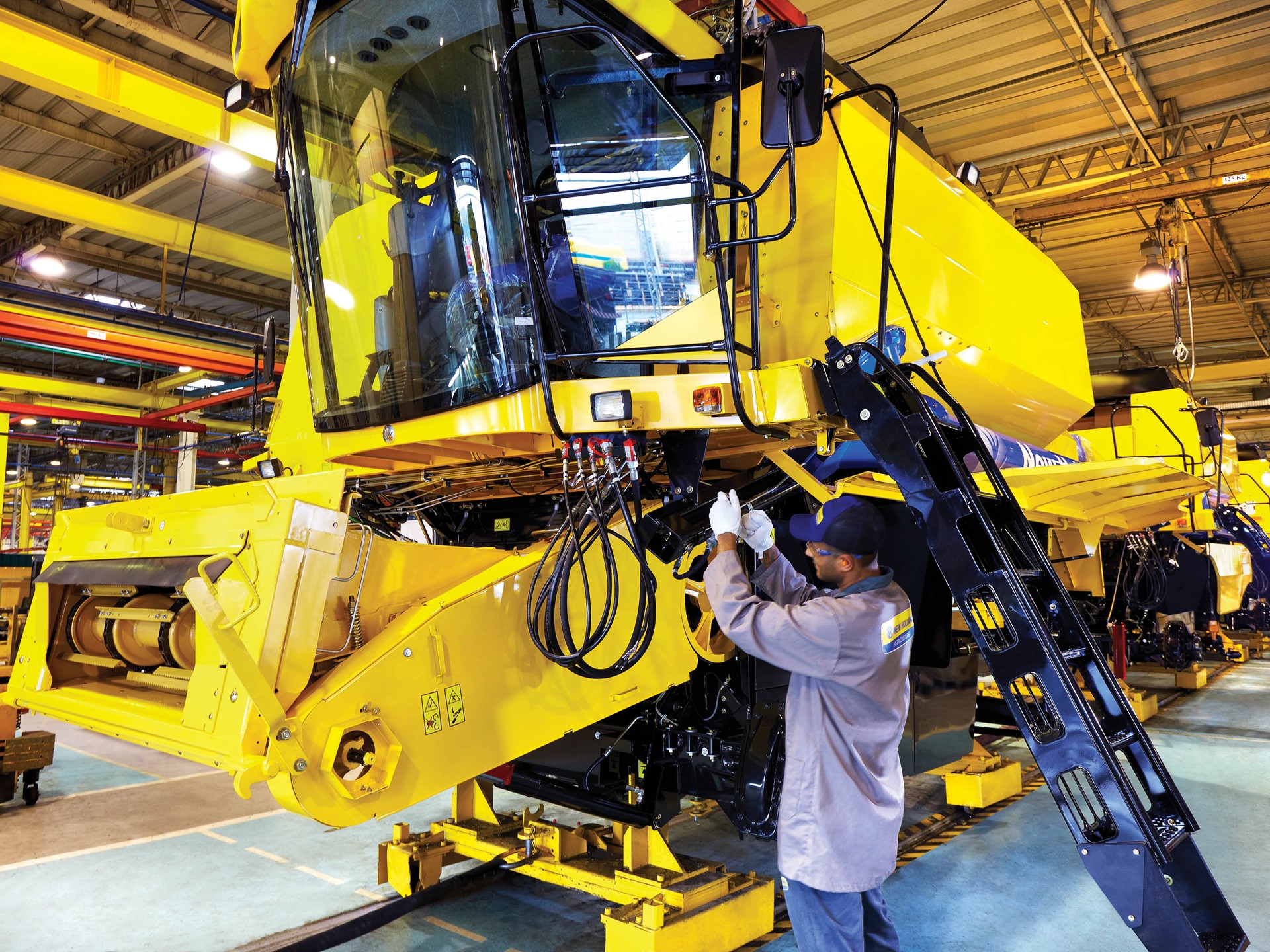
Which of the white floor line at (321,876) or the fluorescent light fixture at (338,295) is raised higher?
the fluorescent light fixture at (338,295)

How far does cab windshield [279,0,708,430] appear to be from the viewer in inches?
103

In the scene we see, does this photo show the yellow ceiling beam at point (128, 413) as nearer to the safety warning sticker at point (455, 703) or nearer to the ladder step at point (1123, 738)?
the safety warning sticker at point (455, 703)

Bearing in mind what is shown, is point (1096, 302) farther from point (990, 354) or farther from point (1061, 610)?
point (1061, 610)

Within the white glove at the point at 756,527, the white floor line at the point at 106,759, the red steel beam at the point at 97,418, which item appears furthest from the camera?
the red steel beam at the point at 97,418

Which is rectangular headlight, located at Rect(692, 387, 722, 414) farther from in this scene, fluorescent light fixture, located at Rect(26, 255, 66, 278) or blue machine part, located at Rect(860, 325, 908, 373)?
fluorescent light fixture, located at Rect(26, 255, 66, 278)

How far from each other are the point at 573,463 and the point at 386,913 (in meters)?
1.82

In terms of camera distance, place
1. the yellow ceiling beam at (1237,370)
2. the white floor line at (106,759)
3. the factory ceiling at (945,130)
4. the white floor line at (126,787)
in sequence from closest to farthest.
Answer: the white floor line at (126,787)
the white floor line at (106,759)
the factory ceiling at (945,130)
the yellow ceiling beam at (1237,370)

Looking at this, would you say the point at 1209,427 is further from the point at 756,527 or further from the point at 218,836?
the point at 218,836

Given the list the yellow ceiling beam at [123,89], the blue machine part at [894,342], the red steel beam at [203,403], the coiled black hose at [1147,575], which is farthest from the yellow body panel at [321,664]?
the red steel beam at [203,403]

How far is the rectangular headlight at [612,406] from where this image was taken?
2.45 m

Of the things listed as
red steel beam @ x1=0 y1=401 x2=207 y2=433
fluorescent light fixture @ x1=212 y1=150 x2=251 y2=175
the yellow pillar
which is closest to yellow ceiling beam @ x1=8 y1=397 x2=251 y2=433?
red steel beam @ x1=0 y1=401 x2=207 y2=433

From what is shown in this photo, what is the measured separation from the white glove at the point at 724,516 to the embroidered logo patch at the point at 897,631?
1.74ft

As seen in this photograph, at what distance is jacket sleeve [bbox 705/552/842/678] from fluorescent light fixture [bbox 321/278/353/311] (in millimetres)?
1710

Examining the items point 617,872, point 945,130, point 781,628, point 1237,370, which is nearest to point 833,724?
point 781,628
